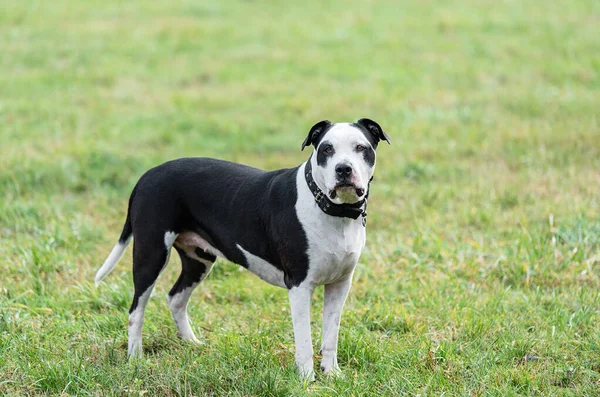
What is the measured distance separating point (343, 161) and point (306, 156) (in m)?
5.84

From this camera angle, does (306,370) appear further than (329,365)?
No

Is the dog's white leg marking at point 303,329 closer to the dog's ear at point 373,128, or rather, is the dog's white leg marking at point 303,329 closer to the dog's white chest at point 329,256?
the dog's white chest at point 329,256

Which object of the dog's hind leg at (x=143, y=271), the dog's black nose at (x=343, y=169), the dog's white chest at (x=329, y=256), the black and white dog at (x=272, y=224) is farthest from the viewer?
the dog's hind leg at (x=143, y=271)

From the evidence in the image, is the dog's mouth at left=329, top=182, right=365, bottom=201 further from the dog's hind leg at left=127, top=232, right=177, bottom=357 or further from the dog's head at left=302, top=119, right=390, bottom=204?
the dog's hind leg at left=127, top=232, right=177, bottom=357

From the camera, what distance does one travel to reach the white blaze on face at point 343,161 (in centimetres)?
438

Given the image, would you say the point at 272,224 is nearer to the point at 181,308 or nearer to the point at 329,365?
the point at 329,365

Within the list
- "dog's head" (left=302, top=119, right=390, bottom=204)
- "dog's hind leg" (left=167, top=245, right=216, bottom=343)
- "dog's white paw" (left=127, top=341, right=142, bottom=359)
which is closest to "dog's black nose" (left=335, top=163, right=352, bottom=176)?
"dog's head" (left=302, top=119, right=390, bottom=204)

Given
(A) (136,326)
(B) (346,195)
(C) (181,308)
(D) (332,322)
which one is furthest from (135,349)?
(B) (346,195)

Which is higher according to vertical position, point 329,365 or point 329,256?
point 329,256

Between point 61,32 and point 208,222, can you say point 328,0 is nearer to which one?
point 61,32

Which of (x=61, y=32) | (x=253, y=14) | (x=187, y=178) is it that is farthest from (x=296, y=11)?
(x=187, y=178)

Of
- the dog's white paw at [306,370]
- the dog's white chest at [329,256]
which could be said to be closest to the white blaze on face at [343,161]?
the dog's white chest at [329,256]

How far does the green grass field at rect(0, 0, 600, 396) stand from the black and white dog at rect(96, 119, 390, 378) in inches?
14.1

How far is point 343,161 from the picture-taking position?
436cm
